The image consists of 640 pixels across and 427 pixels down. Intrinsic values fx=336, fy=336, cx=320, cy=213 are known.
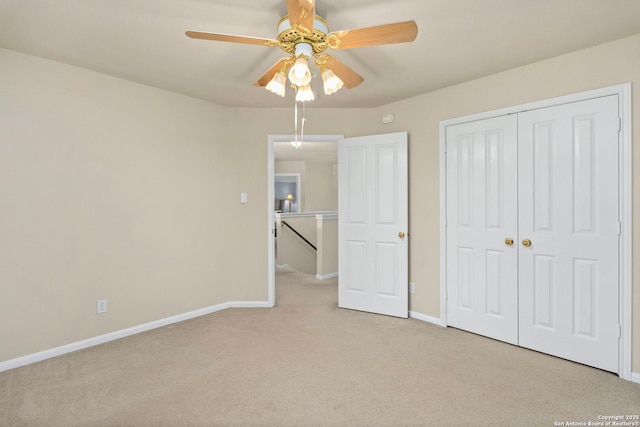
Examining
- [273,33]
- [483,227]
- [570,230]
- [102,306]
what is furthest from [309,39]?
[102,306]

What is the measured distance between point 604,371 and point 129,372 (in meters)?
3.37

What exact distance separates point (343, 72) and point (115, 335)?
9.59 feet

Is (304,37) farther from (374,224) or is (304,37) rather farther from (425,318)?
(425,318)

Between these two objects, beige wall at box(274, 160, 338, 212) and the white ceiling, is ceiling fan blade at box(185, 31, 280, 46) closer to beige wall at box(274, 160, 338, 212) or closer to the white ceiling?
the white ceiling

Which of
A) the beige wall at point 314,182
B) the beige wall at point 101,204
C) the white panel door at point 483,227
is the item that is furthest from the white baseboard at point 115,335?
the beige wall at point 314,182

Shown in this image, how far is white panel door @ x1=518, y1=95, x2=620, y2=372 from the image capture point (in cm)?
237

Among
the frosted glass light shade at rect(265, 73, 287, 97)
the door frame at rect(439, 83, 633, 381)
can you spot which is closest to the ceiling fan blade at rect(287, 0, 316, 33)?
the frosted glass light shade at rect(265, 73, 287, 97)

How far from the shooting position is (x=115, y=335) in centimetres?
299

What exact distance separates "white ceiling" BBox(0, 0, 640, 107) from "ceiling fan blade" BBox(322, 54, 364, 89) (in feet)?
0.88

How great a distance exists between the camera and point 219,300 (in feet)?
12.6

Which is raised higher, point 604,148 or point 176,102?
point 176,102

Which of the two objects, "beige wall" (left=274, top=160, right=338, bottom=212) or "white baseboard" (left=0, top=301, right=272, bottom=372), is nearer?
"white baseboard" (left=0, top=301, right=272, bottom=372)

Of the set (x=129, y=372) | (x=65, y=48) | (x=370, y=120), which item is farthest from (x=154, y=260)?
(x=370, y=120)

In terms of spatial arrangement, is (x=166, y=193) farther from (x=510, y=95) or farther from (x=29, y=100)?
(x=510, y=95)
